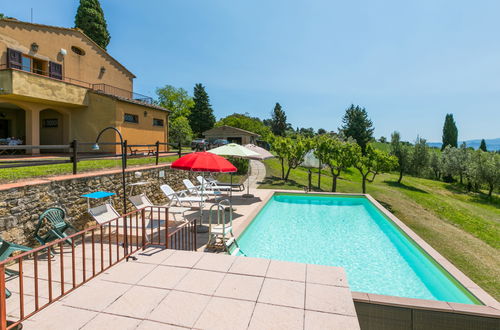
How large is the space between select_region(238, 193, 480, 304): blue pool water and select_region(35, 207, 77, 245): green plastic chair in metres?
4.44

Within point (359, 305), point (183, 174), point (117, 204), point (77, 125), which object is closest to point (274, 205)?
point (183, 174)

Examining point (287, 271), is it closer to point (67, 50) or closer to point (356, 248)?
point (356, 248)

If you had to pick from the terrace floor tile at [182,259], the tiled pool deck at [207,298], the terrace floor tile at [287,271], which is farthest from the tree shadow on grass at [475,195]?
the terrace floor tile at [182,259]

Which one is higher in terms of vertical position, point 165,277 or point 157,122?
point 157,122

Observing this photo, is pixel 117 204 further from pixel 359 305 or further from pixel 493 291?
pixel 493 291

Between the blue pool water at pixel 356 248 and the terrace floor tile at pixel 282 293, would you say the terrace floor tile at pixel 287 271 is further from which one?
the blue pool water at pixel 356 248

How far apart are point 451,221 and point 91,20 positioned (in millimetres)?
40812

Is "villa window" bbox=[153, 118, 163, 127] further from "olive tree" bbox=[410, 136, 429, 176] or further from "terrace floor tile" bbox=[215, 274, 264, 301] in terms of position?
"olive tree" bbox=[410, 136, 429, 176]

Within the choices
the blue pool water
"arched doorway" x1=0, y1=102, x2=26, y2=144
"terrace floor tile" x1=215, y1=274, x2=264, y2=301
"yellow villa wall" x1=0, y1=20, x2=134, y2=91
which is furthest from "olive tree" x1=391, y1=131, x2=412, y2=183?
"arched doorway" x1=0, y1=102, x2=26, y2=144

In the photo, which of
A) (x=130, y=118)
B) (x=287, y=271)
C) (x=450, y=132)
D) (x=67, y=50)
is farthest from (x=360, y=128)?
(x=287, y=271)

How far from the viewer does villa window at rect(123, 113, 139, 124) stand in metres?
18.6

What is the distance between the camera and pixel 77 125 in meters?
18.0

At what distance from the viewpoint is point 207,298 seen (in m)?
3.49

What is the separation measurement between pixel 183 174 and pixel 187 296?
10487 millimetres
